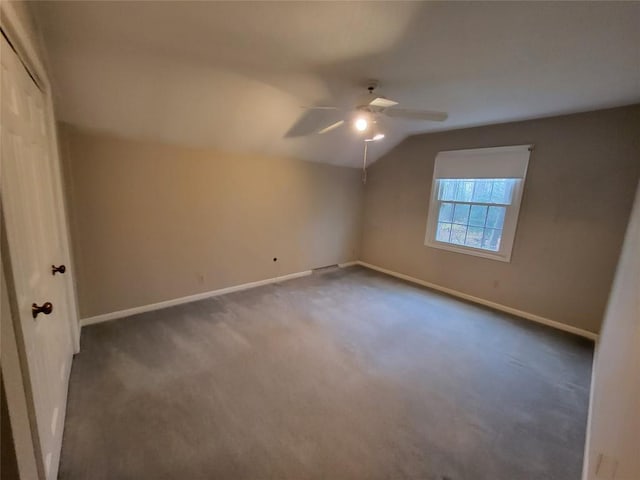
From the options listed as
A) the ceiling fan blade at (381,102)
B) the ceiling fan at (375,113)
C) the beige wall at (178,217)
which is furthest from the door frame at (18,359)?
the ceiling fan blade at (381,102)

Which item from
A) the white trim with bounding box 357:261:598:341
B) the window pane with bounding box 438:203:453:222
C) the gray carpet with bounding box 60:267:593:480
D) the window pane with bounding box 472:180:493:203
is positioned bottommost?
the gray carpet with bounding box 60:267:593:480

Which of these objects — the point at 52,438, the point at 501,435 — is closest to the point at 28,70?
the point at 52,438

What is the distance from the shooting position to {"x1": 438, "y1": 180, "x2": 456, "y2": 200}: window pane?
4.20 m

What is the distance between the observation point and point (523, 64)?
2.07m

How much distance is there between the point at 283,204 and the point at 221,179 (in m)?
1.04

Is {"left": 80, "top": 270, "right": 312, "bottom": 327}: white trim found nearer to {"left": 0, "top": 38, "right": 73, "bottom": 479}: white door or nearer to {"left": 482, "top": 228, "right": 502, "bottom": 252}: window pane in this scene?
{"left": 0, "top": 38, "right": 73, "bottom": 479}: white door

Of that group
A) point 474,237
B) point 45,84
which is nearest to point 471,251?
point 474,237

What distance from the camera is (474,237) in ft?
13.3

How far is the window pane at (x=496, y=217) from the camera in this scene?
373 centimetres

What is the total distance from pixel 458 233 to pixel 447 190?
26.5 inches

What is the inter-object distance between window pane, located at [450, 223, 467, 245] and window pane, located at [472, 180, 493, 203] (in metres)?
0.44

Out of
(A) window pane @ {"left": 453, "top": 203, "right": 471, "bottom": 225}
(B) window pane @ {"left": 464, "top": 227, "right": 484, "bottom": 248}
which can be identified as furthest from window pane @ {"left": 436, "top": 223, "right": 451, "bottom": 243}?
(B) window pane @ {"left": 464, "top": 227, "right": 484, "bottom": 248}

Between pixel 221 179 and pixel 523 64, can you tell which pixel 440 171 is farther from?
pixel 221 179

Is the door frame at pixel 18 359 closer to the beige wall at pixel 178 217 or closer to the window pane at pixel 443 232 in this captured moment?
the beige wall at pixel 178 217
